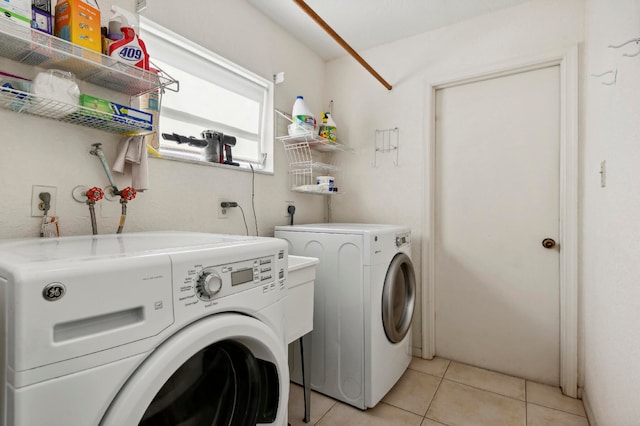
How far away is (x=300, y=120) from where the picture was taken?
2.23m

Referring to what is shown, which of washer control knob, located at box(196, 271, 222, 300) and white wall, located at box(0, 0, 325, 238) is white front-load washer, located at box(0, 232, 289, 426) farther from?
white wall, located at box(0, 0, 325, 238)

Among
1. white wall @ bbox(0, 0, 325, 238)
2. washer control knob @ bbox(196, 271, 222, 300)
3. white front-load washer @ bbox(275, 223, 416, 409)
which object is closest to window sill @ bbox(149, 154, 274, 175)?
white wall @ bbox(0, 0, 325, 238)

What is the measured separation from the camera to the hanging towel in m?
1.37

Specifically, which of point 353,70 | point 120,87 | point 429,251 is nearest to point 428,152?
point 429,251

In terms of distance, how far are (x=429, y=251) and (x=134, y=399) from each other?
2119 millimetres

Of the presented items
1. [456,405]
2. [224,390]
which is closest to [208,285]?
[224,390]

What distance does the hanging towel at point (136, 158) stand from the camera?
4.49 feet

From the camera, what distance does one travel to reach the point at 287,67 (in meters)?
2.43

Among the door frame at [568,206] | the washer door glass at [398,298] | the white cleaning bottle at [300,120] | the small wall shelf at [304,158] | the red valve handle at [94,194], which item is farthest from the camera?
the small wall shelf at [304,158]

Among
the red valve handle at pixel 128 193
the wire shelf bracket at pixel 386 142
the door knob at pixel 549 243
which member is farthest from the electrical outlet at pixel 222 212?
the door knob at pixel 549 243

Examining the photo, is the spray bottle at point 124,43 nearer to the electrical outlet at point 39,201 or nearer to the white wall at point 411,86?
the electrical outlet at point 39,201

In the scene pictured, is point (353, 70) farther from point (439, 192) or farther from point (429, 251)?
point (429, 251)

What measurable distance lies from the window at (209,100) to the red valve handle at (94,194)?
41 cm

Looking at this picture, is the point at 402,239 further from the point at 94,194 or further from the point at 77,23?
the point at 77,23
